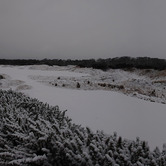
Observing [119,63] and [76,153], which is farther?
[119,63]

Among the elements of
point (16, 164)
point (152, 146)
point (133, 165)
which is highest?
point (133, 165)

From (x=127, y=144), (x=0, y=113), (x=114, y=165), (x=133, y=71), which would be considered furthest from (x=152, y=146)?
(x=133, y=71)

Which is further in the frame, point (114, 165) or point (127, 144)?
point (127, 144)

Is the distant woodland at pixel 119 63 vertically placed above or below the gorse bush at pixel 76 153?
above

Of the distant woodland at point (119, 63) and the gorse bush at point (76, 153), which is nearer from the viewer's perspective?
the gorse bush at point (76, 153)

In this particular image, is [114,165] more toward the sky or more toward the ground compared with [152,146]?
more toward the sky

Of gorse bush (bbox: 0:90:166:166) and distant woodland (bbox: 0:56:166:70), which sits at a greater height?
distant woodland (bbox: 0:56:166:70)

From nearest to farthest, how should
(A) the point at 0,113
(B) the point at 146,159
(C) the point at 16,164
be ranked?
(B) the point at 146,159 → (C) the point at 16,164 → (A) the point at 0,113

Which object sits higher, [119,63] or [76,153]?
[119,63]

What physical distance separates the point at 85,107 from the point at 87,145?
4.52m

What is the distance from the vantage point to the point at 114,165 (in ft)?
6.18

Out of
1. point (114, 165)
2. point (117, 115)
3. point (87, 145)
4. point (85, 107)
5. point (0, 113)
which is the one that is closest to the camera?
point (114, 165)

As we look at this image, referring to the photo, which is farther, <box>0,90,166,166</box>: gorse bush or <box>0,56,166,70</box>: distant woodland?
<box>0,56,166,70</box>: distant woodland

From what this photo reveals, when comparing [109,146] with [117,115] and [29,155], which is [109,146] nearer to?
[29,155]
